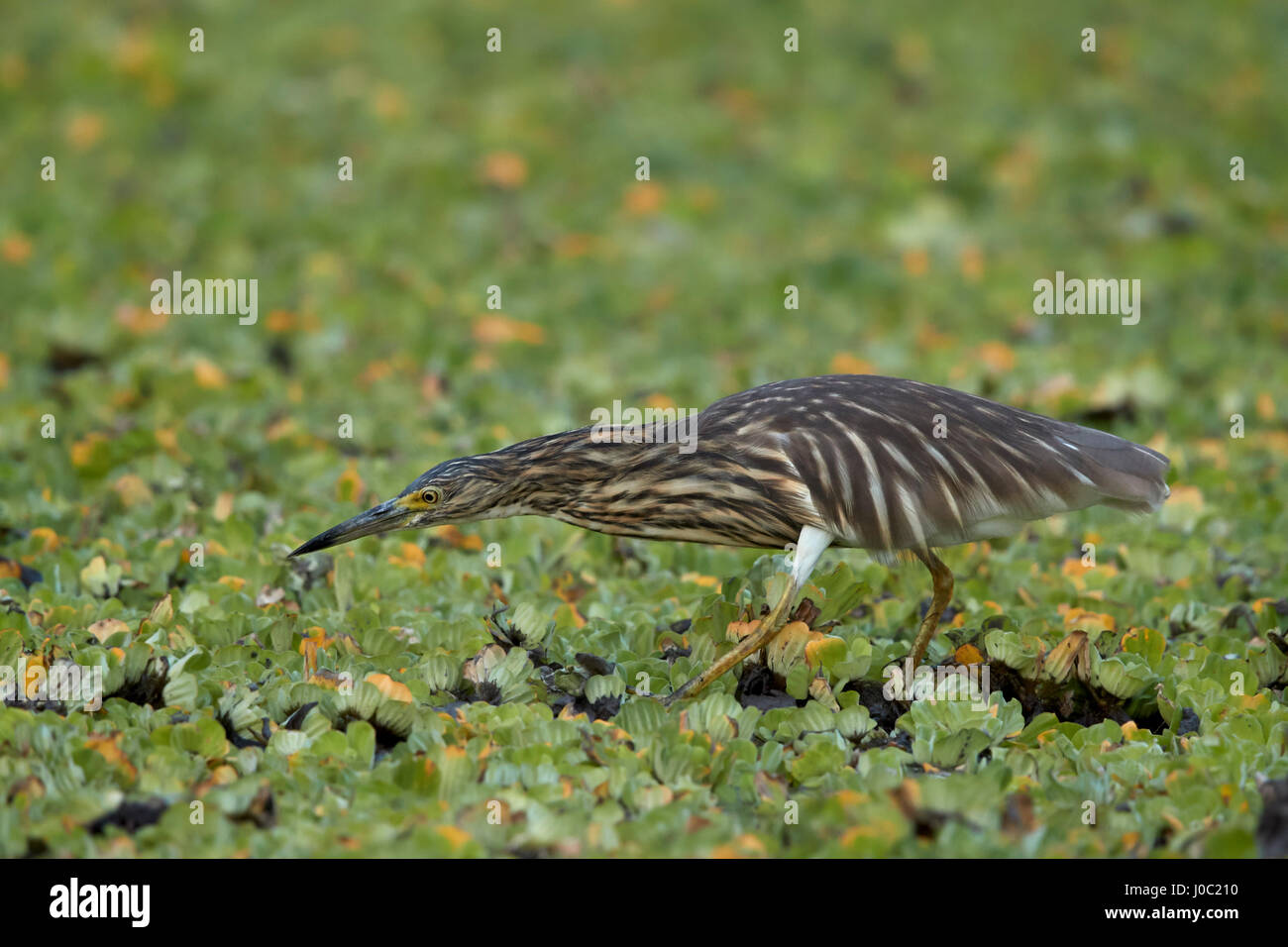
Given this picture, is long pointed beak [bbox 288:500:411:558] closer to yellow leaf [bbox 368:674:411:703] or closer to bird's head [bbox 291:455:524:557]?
bird's head [bbox 291:455:524:557]

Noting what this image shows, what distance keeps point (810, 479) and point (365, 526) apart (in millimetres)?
1598

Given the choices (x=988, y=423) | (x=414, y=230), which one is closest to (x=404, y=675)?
(x=988, y=423)

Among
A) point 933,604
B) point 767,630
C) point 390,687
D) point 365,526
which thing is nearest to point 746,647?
point 767,630

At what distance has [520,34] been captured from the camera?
13742 mm

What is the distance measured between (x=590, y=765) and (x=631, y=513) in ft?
3.85

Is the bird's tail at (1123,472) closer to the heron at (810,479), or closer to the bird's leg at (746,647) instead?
the heron at (810,479)

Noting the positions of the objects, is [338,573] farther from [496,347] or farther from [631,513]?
[496,347]

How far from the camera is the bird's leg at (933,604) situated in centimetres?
577

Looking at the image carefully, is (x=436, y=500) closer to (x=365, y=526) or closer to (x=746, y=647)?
(x=365, y=526)

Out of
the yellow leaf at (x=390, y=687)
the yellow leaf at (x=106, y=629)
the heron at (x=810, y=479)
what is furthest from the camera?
the yellow leaf at (x=106, y=629)

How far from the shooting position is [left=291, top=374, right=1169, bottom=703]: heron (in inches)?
217

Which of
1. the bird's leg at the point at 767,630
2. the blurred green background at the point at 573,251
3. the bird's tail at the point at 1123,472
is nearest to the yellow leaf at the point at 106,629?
the blurred green background at the point at 573,251

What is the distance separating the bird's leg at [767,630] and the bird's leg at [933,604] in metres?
0.50
